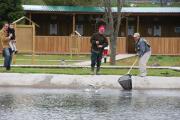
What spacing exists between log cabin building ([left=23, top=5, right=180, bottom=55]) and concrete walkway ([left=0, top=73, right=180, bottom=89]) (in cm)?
2153

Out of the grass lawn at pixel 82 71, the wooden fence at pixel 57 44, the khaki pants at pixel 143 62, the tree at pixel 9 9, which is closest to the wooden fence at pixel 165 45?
the wooden fence at pixel 57 44

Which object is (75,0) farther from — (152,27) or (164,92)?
(164,92)

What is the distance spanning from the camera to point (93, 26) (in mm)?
46125

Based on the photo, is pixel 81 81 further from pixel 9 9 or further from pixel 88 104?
pixel 9 9

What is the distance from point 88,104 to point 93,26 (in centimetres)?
3129

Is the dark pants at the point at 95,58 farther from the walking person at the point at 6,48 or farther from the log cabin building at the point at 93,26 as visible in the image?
the log cabin building at the point at 93,26

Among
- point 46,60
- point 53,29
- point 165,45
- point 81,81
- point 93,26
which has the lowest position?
point 46,60

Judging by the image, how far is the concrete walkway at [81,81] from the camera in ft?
66.4

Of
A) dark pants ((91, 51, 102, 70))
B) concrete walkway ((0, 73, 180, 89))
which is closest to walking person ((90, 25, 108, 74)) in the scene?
dark pants ((91, 51, 102, 70))

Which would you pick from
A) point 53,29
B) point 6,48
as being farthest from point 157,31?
point 6,48

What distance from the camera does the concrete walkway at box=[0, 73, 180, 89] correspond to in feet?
66.4

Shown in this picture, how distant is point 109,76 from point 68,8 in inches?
947

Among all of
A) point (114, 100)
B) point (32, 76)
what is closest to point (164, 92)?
point (114, 100)

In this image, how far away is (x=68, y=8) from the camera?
1754 inches
